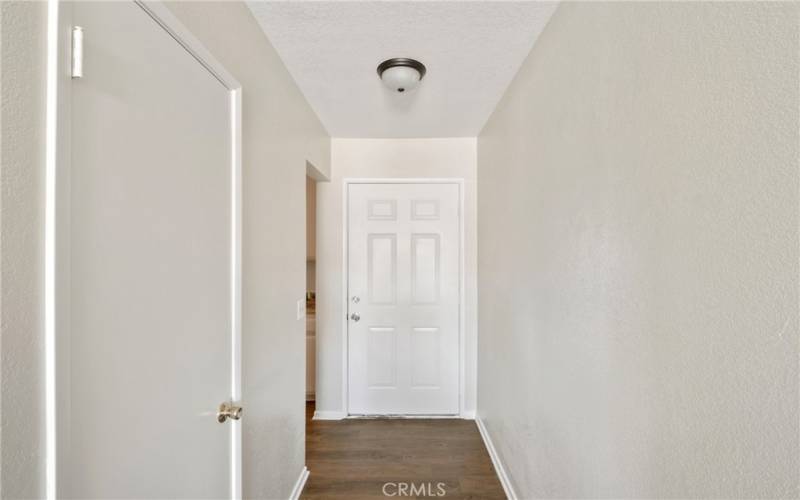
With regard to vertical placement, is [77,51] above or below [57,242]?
above

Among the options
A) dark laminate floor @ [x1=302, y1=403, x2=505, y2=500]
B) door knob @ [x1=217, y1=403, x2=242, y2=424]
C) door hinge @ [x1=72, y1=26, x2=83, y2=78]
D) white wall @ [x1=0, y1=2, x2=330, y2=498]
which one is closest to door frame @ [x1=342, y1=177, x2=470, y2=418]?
dark laminate floor @ [x1=302, y1=403, x2=505, y2=500]

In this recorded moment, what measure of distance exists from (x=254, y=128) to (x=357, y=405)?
2397 millimetres

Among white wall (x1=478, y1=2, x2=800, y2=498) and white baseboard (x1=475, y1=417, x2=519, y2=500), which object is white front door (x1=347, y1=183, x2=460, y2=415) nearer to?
white baseboard (x1=475, y1=417, x2=519, y2=500)

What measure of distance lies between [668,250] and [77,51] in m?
1.23

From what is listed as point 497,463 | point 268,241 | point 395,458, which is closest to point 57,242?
point 268,241

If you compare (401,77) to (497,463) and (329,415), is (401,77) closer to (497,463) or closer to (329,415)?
(497,463)

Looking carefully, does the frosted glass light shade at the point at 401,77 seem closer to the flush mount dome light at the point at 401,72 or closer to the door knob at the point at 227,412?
the flush mount dome light at the point at 401,72

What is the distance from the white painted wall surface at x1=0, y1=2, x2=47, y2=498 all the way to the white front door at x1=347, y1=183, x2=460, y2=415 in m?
2.41

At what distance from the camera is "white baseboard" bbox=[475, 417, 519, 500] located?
1971 mm

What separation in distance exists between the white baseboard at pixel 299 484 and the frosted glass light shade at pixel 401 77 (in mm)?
2241

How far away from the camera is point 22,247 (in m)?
0.56

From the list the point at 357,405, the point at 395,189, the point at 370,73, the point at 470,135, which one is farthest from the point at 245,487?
the point at 470,135

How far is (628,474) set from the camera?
0.91 meters

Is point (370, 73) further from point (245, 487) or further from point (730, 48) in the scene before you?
point (245, 487)
